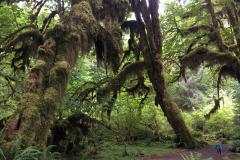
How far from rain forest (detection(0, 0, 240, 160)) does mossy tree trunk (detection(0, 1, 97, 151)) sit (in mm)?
20

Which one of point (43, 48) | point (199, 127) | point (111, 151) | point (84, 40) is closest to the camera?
point (43, 48)

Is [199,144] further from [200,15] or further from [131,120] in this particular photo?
[200,15]

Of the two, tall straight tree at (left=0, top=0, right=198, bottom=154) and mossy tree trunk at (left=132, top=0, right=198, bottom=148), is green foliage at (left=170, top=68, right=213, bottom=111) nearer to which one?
mossy tree trunk at (left=132, top=0, right=198, bottom=148)

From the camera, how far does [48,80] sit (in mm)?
6090

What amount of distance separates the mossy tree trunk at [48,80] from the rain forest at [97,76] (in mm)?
20

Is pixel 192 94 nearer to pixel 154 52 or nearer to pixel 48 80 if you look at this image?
pixel 154 52

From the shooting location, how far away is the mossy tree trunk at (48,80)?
5105mm

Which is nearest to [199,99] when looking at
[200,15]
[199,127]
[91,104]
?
[199,127]

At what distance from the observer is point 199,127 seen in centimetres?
2428

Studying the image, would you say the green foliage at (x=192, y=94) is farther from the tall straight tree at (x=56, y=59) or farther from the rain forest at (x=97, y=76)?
the tall straight tree at (x=56, y=59)

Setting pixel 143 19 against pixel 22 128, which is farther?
pixel 143 19

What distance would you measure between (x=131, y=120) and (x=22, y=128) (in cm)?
1004

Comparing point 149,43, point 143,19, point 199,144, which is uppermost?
point 143,19

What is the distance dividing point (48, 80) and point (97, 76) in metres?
10.1
